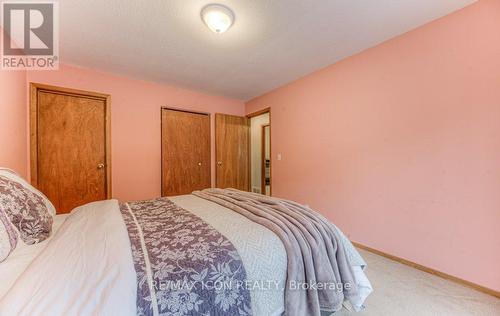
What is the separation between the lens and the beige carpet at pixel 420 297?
1.39 meters

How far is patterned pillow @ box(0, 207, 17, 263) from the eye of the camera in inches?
33.6

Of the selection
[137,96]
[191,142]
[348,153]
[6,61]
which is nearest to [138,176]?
[191,142]

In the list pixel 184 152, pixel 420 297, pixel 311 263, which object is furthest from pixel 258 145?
pixel 311 263

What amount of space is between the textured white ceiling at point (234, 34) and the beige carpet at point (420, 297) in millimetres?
2306

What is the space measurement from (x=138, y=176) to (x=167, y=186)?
48 centimetres

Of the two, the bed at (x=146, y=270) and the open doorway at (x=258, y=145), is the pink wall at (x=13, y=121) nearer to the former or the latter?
the bed at (x=146, y=270)

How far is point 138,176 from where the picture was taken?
322cm

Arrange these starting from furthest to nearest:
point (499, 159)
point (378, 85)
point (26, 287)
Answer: point (378, 85) → point (499, 159) → point (26, 287)

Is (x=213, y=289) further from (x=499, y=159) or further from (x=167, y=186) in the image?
(x=167, y=186)

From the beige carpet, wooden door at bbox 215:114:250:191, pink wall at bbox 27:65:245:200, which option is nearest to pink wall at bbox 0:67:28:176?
pink wall at bbox 27:65:245:200

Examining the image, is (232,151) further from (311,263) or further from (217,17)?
(311,263)

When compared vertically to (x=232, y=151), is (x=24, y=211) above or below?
below

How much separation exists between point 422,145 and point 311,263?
5.73 ft

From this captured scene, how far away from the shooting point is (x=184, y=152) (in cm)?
361
